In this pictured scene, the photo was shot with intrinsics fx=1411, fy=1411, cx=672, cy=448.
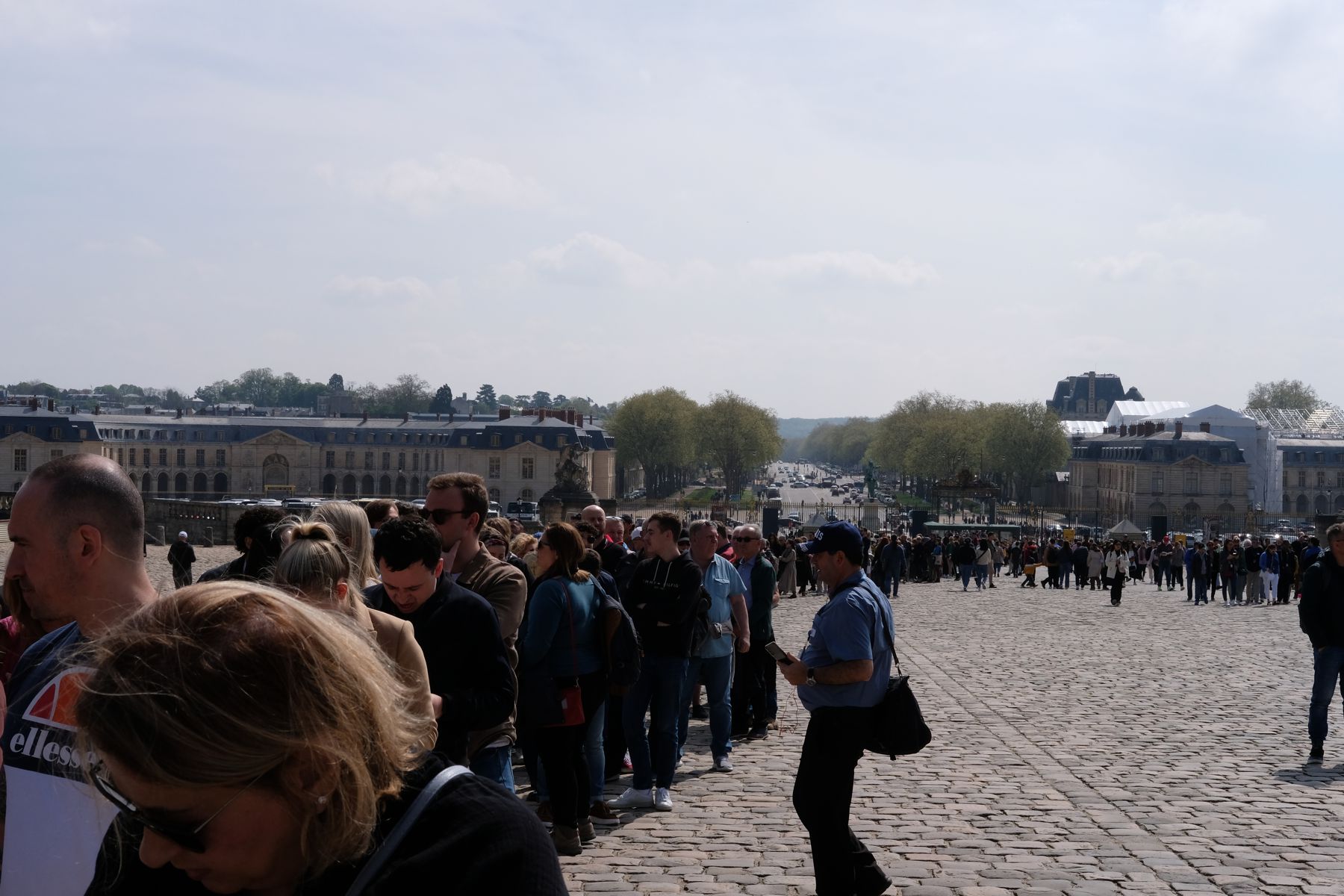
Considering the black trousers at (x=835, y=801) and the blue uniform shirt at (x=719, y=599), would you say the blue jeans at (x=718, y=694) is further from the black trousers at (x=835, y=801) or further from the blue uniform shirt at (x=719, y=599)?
the black trousers at (x=835, y=801)

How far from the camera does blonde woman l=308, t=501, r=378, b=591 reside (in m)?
5.48

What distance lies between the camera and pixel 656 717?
914 cm

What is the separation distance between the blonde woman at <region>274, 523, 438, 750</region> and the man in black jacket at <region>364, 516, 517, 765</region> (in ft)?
2.02

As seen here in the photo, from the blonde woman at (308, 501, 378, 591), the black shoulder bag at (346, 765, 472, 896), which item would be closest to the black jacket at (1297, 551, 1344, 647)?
the blonde woman at (308, 501, 378, 591)

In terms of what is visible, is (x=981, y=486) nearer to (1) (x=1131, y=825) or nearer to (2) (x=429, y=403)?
(1) (x=1131, y=825)

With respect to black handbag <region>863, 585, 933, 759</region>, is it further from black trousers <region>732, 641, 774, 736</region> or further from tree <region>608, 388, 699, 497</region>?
tree <region>608, 388, 699, 497</region>

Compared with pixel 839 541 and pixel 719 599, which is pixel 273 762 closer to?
pixel 839 541

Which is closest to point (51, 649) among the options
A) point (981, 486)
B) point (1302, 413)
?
point (981, 486)

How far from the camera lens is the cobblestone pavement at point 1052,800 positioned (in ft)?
23.4

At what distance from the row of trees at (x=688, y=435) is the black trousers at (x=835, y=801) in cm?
11056

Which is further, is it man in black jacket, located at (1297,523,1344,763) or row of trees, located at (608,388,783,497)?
row of trees, located at (608,388,783,497)

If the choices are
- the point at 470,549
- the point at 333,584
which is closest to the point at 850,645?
the point at 470,549

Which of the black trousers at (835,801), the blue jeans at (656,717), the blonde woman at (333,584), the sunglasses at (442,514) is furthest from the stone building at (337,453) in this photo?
the blonde woman at (333,584)

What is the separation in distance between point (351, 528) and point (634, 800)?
13.3ft
